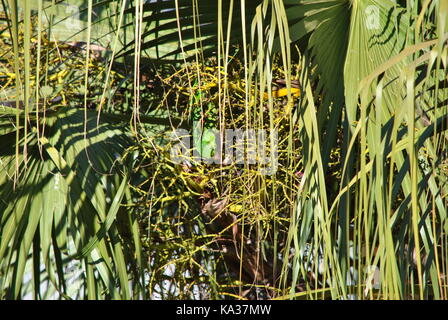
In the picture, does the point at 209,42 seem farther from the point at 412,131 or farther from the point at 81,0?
the point at 412,131

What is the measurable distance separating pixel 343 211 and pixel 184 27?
603 mm

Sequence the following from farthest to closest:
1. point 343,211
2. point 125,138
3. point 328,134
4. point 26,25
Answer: point 125,138 < point 328,134 < point 343,211 < point 26,25

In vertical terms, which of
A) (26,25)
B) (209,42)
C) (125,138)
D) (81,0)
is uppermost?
(81,0)

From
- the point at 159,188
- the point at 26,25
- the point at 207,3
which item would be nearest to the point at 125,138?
the point at 159,188

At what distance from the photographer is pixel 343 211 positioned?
3.09ft

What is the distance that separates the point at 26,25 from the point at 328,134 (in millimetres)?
688

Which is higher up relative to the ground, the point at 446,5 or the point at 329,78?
the point at 329,78

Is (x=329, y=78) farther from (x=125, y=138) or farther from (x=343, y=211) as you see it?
(x=125, y=138)

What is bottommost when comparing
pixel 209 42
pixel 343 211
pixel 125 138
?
pixel 343 211

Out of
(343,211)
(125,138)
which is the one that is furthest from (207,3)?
(343,211)

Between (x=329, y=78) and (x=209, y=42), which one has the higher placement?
(x=209, y=42)

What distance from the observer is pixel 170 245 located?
1.48 m

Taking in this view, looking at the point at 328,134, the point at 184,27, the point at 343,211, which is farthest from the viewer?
the point at 184,27
